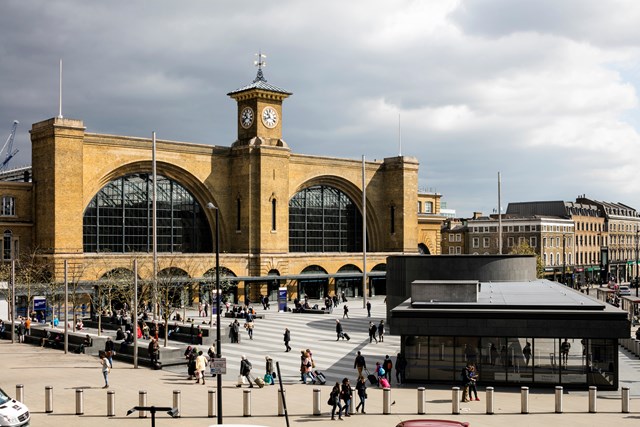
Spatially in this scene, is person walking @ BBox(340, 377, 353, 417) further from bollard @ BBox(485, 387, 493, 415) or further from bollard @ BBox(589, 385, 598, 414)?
bollard @ BBox(589, 385, 598, 414)

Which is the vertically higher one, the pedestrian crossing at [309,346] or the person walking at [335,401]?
the person walking at [335,401]

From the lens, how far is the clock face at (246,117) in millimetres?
75875

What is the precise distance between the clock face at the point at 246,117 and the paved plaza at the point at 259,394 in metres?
37.4

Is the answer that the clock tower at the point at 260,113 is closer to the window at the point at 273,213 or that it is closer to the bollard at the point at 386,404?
the window at the point at 273,213

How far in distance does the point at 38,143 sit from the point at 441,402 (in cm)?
4568

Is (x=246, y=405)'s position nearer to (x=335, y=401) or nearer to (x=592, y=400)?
(x=335, y=401)

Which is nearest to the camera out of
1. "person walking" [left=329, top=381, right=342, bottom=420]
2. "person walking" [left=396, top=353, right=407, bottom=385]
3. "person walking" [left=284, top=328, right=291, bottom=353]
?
"person walking" [left=329, top=381, right=342, bottom=420]

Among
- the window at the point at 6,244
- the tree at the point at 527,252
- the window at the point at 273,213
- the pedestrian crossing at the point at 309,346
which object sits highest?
the window at the point at 273,213

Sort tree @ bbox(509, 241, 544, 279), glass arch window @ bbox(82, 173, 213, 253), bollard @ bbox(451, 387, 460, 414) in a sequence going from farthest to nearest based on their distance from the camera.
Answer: tree @ bbox(509, 241, 544, 279), glass arch window @ bbox(82, 173, 213, 253), bollard @ bbox(451, 387, 460, 414)

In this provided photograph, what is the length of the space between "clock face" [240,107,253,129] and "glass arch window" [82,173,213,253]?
9367 millimetres

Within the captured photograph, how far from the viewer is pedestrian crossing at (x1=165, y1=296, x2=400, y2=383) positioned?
113ft

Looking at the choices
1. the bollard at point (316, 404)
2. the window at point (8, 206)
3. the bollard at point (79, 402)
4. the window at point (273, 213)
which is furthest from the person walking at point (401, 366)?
the window at point (273, 213)

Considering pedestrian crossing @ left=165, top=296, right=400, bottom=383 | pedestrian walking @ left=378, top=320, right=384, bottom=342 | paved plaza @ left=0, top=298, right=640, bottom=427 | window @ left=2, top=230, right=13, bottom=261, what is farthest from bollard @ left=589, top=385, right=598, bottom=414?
window @ left=2, top=230, right=13, bottom=261

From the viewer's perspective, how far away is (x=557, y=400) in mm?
25516
